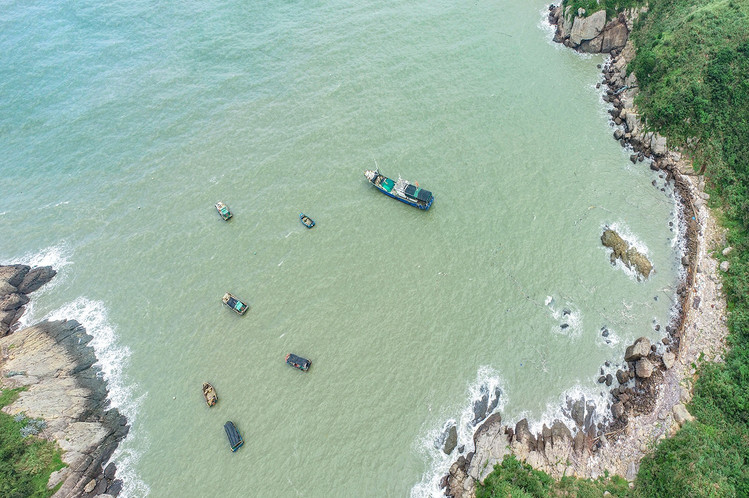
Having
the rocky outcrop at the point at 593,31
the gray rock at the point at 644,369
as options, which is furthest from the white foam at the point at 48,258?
the rocky outcrop at the point at 593,31

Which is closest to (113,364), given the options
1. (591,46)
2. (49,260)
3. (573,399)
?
(49,260)

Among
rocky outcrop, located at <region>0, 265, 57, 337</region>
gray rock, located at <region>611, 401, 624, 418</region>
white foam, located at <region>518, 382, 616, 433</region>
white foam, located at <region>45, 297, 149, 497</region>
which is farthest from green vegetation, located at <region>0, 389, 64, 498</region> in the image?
gray rock, located at <region>611, 401, 624, 418</region>

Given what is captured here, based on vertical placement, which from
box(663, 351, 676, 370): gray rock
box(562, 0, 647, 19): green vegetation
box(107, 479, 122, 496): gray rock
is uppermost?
box(562, 0, 647, 19): green vegetation

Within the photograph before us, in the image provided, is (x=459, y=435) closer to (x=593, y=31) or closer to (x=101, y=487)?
(x=101, y=487)

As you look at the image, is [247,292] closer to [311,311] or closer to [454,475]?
[311,311]

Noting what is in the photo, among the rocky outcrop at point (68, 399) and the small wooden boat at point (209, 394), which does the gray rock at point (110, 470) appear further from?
the small wooden boat at point (209, 394)

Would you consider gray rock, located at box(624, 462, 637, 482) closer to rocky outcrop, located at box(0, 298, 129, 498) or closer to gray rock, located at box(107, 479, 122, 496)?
gray rock, located at box(107, 479, 122, 496)
